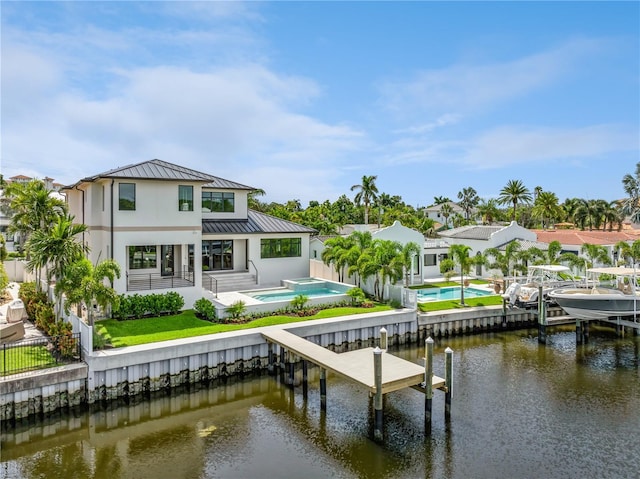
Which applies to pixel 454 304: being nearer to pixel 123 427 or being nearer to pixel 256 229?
pixel 256 229

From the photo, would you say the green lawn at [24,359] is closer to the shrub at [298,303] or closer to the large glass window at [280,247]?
the shrub at [298,303]

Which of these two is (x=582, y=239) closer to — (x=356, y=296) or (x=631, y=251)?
(x=631, y=251)

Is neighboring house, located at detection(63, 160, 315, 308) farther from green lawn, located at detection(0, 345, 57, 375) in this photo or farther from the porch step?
green lawn, located at detection(0, 345, 57, 375)

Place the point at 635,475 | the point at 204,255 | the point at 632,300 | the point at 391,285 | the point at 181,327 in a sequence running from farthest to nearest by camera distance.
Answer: the point at 204,255, the point at 391,285, the point at 632,300, the point at 181,327, the point at 635,475

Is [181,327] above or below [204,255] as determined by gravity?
below

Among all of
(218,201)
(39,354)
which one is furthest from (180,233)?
(39,354)

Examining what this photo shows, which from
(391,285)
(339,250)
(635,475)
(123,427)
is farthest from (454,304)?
(123,427)
